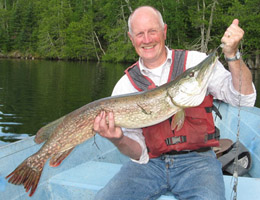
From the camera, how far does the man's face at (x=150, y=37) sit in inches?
102

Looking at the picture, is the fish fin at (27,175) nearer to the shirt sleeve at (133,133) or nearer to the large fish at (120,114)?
the large fish at (120,114)

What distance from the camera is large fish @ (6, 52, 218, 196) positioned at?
2182 mm

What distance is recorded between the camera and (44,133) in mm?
2406

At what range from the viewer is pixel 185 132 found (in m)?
2.33

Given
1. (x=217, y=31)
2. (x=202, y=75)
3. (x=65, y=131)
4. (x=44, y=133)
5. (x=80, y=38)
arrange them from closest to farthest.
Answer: (x=202, y=75) < (x=65, y=131) < (x=44, y=133) < (x=217, y=31) < (x=80, y=38)

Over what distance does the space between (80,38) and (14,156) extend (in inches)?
1504

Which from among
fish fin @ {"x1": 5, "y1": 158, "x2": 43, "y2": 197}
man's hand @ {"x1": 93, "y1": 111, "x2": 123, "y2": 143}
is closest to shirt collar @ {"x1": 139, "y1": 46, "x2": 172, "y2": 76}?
man's hand @ {"x1": 93, "y1": 111, "x2": 123, "y2": 143}

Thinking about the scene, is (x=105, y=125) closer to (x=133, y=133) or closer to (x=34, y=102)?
(x=133, y=133)

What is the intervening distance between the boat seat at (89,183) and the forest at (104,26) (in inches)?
946

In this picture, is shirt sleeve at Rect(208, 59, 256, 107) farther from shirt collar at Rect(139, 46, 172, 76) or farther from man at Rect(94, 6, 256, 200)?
shirt collar at Rect(139, 46, 172, 76)

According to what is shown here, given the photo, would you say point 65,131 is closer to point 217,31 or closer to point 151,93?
point 151,93

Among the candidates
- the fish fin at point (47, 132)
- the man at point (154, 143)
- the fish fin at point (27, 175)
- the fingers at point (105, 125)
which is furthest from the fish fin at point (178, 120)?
the fish fin at point (27, 175)

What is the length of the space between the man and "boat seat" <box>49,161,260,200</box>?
0.59 ft

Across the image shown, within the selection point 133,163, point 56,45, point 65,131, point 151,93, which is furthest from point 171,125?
point 56,45
